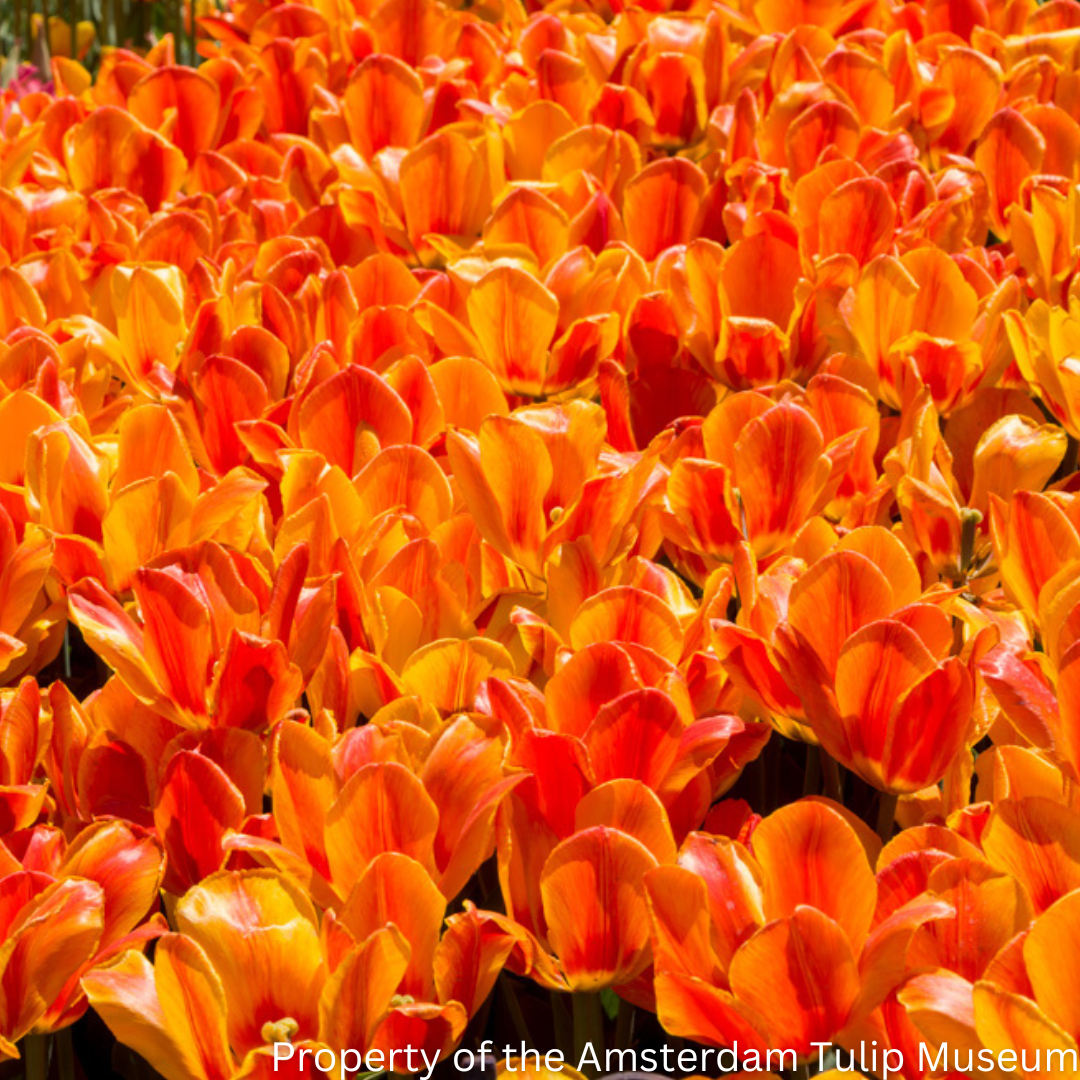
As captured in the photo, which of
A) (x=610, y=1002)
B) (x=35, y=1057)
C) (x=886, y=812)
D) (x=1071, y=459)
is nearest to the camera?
(x=35, y=1057)

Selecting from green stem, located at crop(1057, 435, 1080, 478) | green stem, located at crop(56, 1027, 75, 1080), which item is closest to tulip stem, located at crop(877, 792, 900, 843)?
green stem, located at crop(56, 1027, 75, 1080)

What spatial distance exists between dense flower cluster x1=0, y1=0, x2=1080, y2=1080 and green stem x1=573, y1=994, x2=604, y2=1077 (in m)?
0.04

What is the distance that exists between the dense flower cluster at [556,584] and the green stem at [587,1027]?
4cm

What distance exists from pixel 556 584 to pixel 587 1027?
34 cm

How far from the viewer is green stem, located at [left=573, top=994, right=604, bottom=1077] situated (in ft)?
3.26

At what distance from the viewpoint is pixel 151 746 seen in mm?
1127

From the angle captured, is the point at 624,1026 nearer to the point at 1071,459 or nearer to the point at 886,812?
the point at 886,812

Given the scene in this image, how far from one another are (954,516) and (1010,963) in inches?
18.5

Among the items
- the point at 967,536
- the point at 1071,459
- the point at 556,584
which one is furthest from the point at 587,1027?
the point at 1071,459

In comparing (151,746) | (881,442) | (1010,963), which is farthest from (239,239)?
(1010,963)

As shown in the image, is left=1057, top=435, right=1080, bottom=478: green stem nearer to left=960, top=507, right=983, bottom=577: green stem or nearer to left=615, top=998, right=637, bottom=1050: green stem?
left=960, top=507, right=983, bottom=577: green stem

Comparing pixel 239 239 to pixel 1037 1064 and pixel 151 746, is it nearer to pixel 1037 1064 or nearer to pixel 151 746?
pixel 151 746

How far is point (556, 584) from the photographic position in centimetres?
120

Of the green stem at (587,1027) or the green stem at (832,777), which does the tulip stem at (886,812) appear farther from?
the green stem at (587,1027)
